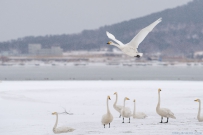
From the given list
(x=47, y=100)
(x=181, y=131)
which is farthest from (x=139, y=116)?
(x=47, y=100)

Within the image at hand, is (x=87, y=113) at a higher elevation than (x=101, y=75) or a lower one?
lower

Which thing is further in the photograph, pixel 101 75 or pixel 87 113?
pixel 101 75

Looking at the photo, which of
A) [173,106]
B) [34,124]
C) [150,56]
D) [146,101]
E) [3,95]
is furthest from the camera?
[150,56]

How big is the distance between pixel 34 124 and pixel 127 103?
3972 millimetres

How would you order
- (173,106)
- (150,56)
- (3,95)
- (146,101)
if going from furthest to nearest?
(150,56)
(3,95)
(146,101)
(173,106)

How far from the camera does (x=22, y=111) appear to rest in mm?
11445

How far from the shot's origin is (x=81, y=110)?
38.3 feet

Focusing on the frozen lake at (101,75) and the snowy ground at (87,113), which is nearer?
the snowy ground at (87,113)

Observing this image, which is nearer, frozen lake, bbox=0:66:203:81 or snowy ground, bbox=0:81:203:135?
snowy ground, bbox=0:81:203:135

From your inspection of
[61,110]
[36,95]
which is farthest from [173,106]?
[36,95]

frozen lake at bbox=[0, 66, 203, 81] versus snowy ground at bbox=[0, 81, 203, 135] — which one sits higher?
frozen lake at bbox=[0, 66, 203, 81]

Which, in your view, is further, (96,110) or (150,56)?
(150,56)

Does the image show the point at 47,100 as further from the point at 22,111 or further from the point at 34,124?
the point at 34,124

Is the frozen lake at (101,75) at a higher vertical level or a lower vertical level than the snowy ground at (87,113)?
higher
